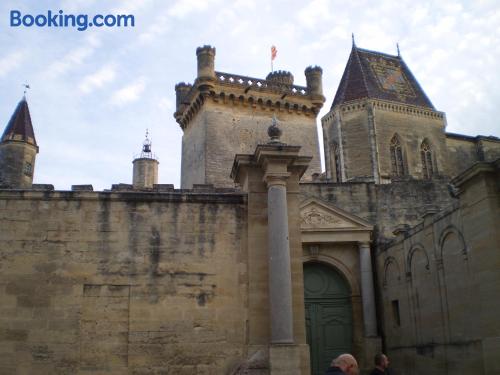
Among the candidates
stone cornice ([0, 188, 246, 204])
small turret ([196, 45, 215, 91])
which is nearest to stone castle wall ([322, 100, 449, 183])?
small turret ([196, 45, 215, 91])

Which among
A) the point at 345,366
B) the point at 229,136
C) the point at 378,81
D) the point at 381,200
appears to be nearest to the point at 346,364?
the point at 345,366

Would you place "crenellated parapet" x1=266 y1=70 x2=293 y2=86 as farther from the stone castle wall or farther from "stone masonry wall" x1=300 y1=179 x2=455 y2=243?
"stone masonry wall" x1=300 y1=179 x2=455 y2=243

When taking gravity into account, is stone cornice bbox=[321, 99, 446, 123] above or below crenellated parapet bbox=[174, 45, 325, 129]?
above

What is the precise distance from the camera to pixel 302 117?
3350cm

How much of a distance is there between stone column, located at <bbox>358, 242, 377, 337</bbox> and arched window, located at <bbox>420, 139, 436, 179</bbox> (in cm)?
2542

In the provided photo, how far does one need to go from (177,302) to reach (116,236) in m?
1.58

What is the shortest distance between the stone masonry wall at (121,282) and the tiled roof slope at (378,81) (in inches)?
1361

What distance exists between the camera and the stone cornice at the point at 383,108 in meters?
41.5

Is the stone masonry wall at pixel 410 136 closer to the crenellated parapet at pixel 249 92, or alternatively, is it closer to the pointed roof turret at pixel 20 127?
the crenellated parapet at pixel 249 92

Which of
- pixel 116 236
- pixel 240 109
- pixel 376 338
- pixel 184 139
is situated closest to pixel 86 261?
pixel 116 236

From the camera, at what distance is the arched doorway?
57.3ft

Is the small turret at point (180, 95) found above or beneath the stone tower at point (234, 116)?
above

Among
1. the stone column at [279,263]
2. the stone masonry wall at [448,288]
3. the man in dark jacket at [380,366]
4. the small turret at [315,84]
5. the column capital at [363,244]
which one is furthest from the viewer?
the small turret at [315,84]

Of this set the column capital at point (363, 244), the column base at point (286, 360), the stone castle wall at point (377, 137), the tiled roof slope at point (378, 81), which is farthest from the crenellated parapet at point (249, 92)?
the column base at point (286, 360)
